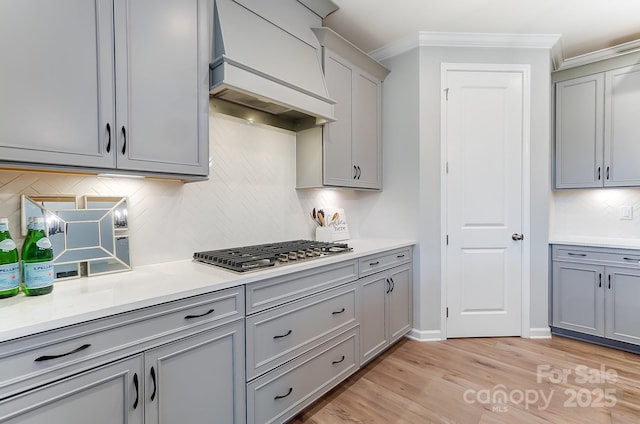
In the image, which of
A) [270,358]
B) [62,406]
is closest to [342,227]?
[270,358]

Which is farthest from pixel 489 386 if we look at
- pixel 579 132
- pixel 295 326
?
pixel 579 132

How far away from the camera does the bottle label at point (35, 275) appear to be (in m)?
1.21

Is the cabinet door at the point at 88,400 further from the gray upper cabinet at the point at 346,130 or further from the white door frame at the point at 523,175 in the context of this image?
the white door frame at the point at 523,175

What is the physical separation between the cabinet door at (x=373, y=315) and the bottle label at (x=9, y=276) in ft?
6.15

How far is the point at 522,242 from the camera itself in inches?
114

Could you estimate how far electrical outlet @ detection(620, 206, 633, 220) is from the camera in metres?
3.04

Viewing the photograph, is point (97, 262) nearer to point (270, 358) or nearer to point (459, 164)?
point (270, 358)

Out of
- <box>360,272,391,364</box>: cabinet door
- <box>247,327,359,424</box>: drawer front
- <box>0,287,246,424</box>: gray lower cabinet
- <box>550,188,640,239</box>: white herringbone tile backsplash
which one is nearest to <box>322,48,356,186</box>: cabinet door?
<box>360,272,391,364</box>: cabinet door

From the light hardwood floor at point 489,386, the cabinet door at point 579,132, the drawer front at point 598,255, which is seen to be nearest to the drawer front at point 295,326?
the light hardwood floor at point 489,386

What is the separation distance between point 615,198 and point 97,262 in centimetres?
442

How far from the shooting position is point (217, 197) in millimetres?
2105

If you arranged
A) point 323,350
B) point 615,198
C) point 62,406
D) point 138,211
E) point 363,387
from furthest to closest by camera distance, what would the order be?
point 615,198
point 363,387
point 323,350
point 138,211
point 62,406

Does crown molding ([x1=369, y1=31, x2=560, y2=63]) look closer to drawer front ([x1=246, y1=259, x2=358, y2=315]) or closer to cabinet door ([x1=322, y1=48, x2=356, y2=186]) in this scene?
cabinet door ([x1=322, y1=48, x2=356, y2=186])

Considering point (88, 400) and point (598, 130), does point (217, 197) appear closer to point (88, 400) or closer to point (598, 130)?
point (88, 400)
